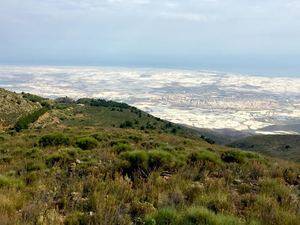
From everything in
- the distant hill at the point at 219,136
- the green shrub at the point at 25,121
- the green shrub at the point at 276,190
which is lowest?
the distant hill at the point at 219,136

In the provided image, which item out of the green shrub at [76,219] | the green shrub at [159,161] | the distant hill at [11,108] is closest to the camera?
the green shrub at [76,219]

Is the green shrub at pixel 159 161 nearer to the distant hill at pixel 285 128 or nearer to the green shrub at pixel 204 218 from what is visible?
the green shrub at pixel 204 218

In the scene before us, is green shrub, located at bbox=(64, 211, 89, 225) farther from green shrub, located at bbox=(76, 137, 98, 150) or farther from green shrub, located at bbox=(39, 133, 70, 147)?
green shrub, located at bbox=(39, 133, 70, 147)

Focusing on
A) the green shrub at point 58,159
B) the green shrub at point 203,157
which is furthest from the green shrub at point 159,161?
the green shrub at point 58,159

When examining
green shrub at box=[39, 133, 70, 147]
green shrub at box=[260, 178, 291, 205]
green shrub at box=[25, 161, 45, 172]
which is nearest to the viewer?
green shrub at box=[260, 178, 291, 205]

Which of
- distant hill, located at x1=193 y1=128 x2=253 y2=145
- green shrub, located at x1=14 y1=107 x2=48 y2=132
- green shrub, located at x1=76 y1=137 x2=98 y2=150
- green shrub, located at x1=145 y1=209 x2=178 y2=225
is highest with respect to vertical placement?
green shrub, located at x1=145 y1=209 x2=178 y2=225

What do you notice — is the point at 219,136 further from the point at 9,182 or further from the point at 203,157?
the point at 9,182

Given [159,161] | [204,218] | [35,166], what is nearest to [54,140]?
[35,166]

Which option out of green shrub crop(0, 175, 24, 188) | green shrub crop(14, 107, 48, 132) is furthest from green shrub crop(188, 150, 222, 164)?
green shrub crop(14, 107, 48, 132)

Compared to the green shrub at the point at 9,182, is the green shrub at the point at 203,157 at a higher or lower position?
lower
